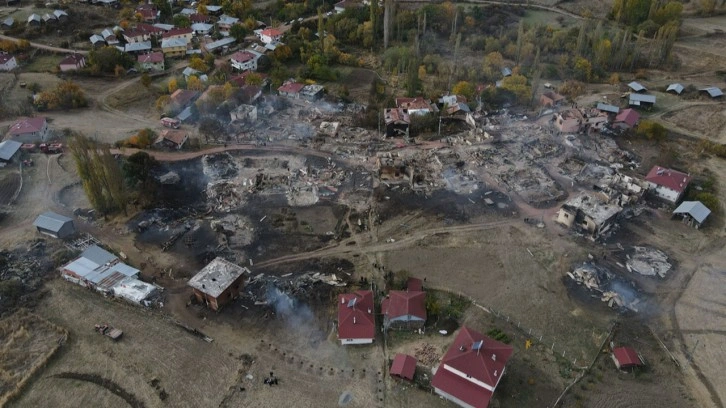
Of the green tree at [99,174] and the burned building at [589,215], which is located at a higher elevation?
the green tree at [99,174]

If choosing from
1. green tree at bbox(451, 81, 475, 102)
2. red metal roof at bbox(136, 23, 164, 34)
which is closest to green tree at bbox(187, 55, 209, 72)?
red metal roof at bbox(136, 23, 164, 34)

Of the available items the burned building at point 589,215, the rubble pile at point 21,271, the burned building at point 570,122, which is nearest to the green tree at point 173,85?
the rubble pile at point 21,271

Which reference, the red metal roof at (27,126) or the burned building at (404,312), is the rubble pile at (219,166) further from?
the burned building at (404,312)

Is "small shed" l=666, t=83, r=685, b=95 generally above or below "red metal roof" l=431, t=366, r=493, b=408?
above

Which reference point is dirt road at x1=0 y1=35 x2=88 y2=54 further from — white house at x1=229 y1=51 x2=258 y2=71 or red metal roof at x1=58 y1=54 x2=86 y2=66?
white house at x1=229 y1=51 x2=258 y2=71

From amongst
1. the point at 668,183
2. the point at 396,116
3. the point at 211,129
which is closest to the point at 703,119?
the point at 668,183

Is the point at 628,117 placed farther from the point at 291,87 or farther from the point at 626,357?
the point at 291,87
